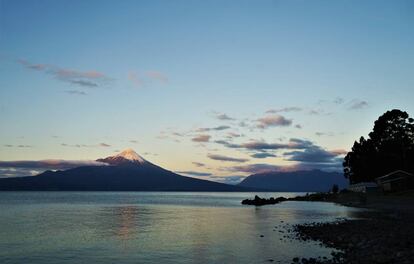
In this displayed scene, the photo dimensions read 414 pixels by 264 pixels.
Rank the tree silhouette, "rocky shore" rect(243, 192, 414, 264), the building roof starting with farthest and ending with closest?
the tree silhouette
the building roof
"rocky shore" rect(243, 192, 414, 264)

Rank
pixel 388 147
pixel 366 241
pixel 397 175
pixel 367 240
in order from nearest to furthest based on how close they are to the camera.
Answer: pixel 366 241, pixel 367 240, pixel 397 175, pixel 388 147

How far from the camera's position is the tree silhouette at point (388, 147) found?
327 feet

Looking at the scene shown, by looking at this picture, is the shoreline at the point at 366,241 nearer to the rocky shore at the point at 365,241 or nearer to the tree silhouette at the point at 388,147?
the rocky shore at the point at 365,241

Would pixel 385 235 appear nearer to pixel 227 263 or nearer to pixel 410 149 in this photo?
pixel 227 263

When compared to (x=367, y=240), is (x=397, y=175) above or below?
above

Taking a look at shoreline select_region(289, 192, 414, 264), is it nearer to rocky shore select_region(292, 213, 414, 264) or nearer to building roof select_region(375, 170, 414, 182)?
rocky shore select_region(292, 213, 414, 264)

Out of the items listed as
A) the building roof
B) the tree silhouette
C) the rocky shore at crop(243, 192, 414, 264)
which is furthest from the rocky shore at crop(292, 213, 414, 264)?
the tree silhouette

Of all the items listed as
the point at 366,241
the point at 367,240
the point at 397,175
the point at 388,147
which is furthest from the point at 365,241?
the point at 388,147

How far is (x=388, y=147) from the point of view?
335 ft

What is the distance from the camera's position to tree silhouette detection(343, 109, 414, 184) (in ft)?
327

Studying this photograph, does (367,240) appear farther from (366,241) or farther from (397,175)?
(397,175)

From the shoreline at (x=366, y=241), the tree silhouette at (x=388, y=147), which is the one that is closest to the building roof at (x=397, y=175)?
the tree silhouette at (x=388, y=147)

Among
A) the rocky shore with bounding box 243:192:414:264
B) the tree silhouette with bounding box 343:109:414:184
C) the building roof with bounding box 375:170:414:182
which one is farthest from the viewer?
the tree silhouette with bounding box 343:109:414:184

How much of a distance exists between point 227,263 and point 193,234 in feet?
55.5
